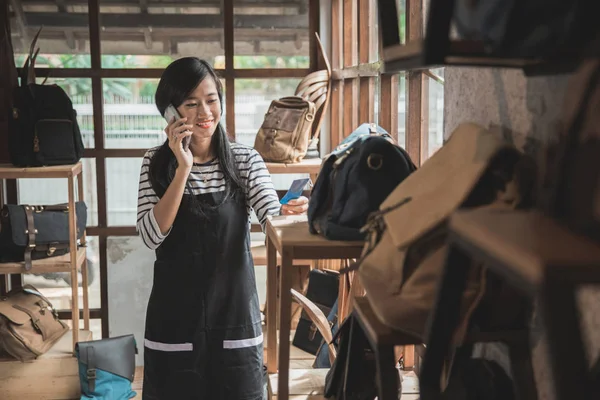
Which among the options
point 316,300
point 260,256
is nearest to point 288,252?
point 316,300

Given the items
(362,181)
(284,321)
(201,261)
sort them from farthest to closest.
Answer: (201,261), (284,321), (362,181)

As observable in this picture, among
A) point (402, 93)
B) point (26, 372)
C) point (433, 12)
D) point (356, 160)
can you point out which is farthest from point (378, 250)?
point (26, 372)

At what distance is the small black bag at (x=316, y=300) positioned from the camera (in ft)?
11.0

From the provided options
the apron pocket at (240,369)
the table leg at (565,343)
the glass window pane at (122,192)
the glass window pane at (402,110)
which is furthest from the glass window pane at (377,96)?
the table leg at (565,343)

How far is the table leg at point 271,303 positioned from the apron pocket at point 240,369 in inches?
11.3

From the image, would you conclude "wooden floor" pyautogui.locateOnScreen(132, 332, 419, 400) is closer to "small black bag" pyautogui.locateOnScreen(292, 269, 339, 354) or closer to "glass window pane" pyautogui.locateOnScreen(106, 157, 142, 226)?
"small black bag" pyautogui.locateOnScreen(292, 269, 339, 354)

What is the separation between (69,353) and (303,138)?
1496mm

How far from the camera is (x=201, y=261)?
2.47m

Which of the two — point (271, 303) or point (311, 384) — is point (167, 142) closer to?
point (271, 303)

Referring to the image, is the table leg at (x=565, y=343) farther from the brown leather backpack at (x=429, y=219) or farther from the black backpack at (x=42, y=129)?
the black backpack at (x=42, y=129)

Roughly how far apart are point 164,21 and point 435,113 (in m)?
2.45

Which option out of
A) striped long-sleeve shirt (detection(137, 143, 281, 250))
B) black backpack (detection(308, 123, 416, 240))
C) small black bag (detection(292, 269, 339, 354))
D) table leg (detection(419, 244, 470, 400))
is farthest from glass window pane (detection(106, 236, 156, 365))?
table leg (detection(419, 244, 470, 400))

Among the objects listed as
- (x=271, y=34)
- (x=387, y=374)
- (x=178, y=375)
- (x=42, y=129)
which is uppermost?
(x=271, y=34)

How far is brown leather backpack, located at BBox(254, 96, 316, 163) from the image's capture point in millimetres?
3594
